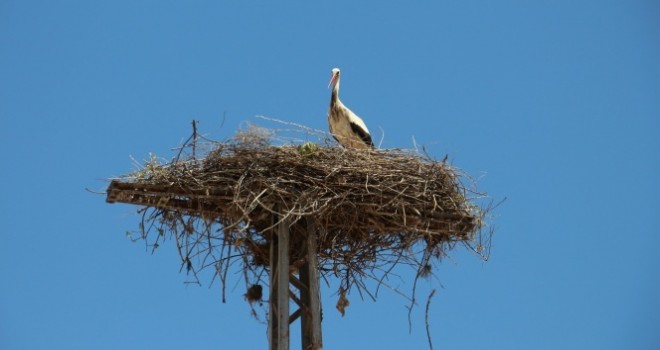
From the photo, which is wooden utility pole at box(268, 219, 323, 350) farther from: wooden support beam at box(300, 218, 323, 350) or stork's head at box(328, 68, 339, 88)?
stork's head at box(328, 68, 339, 88)

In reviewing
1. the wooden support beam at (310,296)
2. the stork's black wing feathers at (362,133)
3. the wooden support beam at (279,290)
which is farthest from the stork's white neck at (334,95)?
the wooden support beam at (279,290)

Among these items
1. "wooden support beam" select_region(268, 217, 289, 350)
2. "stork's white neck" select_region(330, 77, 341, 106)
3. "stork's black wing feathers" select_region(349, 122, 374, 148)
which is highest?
"stork's white neck" select_region(330, 77, 341, 106)

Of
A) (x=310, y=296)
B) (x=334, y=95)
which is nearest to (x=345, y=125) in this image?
(x=334, y=95)

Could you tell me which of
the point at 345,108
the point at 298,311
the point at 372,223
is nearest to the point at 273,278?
the point at 298,311

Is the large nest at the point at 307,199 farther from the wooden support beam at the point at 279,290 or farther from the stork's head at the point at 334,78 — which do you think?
the stork's head at the point at 334,78

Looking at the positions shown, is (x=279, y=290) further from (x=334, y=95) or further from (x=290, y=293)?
(x=334, y=95)

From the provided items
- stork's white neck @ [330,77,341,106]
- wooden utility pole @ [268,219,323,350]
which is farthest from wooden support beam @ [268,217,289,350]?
stork's white neck @ [330,77,341,106]

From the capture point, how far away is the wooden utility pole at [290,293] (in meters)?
8.84

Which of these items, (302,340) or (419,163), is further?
(419,163)

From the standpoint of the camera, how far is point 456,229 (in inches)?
388

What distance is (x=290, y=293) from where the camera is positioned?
30.1 feet

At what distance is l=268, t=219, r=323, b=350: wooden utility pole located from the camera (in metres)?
8.84

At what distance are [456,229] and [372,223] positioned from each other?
0.86 meters

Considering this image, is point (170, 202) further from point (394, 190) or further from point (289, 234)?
point (394, 190)
